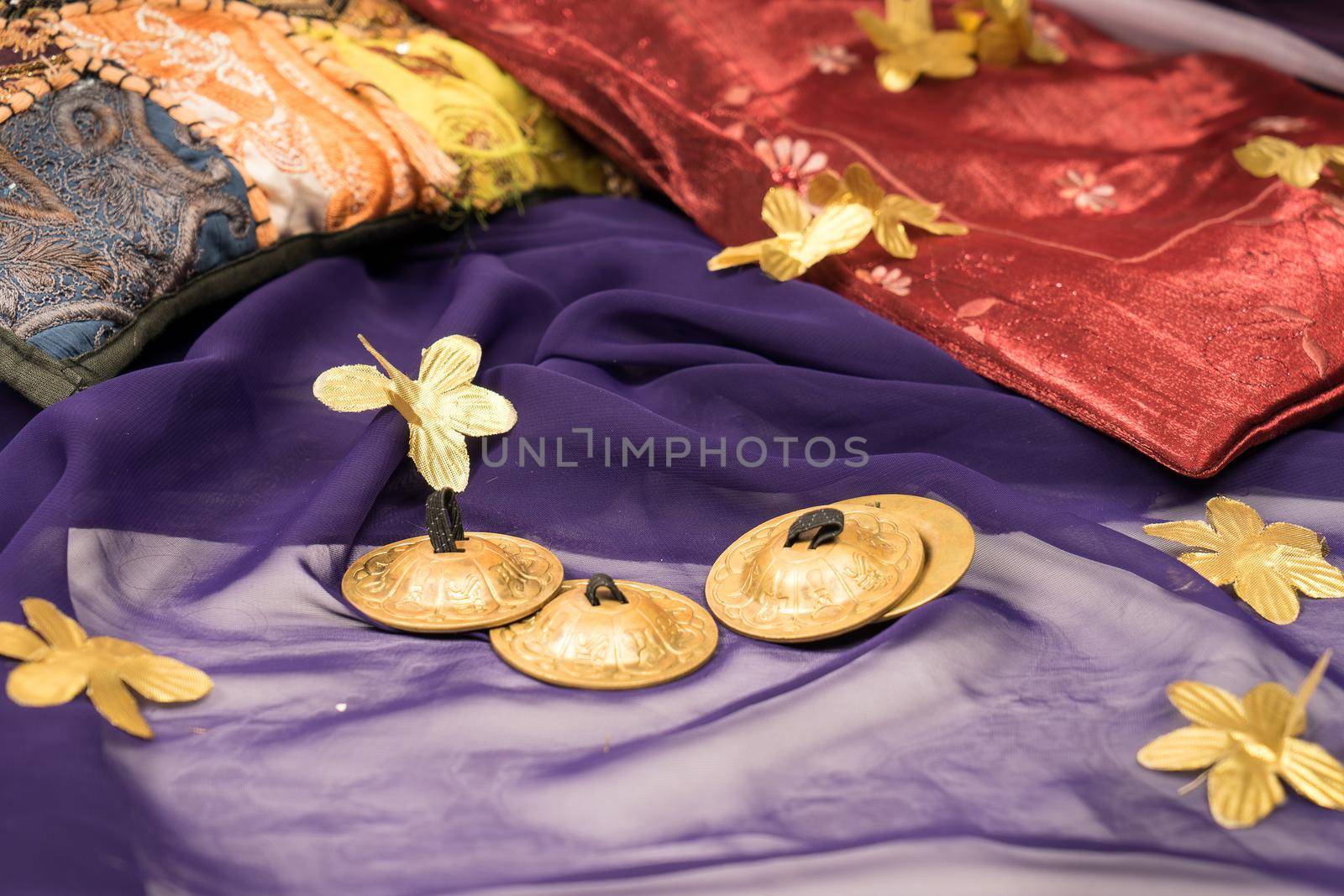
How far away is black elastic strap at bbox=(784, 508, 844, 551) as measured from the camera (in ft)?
2.79

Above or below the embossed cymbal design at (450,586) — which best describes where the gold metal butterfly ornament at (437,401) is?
above

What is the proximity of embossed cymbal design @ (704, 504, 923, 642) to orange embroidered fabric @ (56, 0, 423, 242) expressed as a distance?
72cm

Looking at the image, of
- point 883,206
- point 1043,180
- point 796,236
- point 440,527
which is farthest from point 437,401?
point 1043,180

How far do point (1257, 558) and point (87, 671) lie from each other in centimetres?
89

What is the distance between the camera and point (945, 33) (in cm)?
162

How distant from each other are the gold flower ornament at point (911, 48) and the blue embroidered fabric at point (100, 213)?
90 centimetres

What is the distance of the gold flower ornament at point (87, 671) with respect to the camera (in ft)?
2.37

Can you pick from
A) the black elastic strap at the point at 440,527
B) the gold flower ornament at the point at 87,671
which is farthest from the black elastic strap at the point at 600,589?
the gold flower ornament at the point at 87,671

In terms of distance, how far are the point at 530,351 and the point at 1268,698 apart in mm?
816

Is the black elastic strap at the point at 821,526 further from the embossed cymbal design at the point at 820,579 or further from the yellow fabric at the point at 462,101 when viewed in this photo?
the yellow fabric at the point at 462,101

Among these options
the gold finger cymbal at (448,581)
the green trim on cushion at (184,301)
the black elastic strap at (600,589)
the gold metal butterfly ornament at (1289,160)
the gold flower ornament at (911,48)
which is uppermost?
the gold flower ornament at (911,48)

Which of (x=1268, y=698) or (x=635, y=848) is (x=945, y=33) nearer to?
(x=1268, y=698)

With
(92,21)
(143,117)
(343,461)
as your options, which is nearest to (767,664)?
(343,461)

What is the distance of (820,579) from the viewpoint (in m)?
0.85
